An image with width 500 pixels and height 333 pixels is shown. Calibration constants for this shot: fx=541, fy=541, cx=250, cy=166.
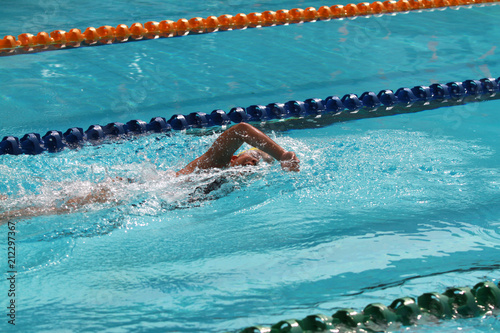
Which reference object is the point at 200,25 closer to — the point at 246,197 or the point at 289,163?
the point at 246,197

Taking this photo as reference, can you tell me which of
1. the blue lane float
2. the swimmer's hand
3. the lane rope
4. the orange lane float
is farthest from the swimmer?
the orange lane float

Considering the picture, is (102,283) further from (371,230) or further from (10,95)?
(10,95)

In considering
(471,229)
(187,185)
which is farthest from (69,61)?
(471,229)

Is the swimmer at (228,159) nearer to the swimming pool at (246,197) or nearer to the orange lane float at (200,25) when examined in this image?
the swimming pool at (246,197)

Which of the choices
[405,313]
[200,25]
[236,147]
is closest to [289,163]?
[236,147]

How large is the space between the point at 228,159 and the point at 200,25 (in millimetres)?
4037

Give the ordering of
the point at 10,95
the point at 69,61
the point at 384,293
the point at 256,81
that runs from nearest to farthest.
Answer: the point at 384,293 < the point at 10,95 < the point at 256,81 < the point at 69,61

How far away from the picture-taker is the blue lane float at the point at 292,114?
4305 mm

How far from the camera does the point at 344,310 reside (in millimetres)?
2268

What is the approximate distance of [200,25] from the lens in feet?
23.7

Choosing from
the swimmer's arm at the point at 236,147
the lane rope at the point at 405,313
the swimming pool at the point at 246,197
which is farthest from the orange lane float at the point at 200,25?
the lane rope at the point at 405,313

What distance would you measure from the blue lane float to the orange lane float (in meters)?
2.57

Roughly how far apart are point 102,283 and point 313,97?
3267 millimetres

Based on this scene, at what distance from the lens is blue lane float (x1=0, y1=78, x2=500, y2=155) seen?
430 cm
